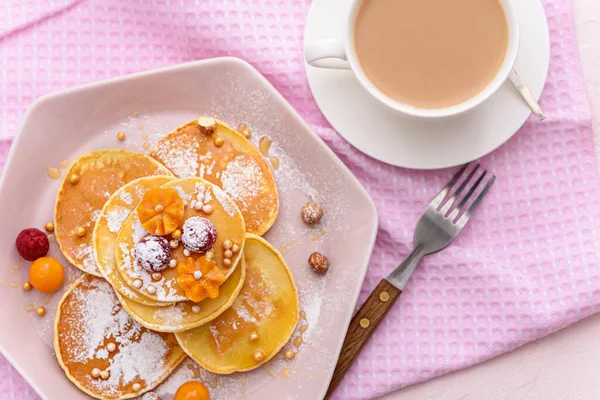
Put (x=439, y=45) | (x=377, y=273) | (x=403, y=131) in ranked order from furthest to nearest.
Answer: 1. (x=377, y=273)
2. (x=403, y=131)
3. (x=439, y=45)

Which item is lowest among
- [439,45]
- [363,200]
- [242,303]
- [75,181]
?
[242,303]

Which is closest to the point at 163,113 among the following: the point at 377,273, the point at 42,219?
the point at 42,219

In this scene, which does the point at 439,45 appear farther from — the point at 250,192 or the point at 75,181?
the point at 75,181

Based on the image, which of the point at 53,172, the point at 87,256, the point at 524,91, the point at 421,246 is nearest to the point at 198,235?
the point at 87,256

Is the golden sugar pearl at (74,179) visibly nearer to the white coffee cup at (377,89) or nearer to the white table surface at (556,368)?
the white coffee cup at (377,89)

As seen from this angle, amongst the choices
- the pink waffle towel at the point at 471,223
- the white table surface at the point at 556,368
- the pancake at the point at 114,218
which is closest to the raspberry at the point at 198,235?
the pancake at the point at 114,218

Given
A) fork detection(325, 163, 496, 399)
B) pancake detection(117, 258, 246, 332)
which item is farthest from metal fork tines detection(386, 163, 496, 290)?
pancake detection(117, 258, 246, 332)
